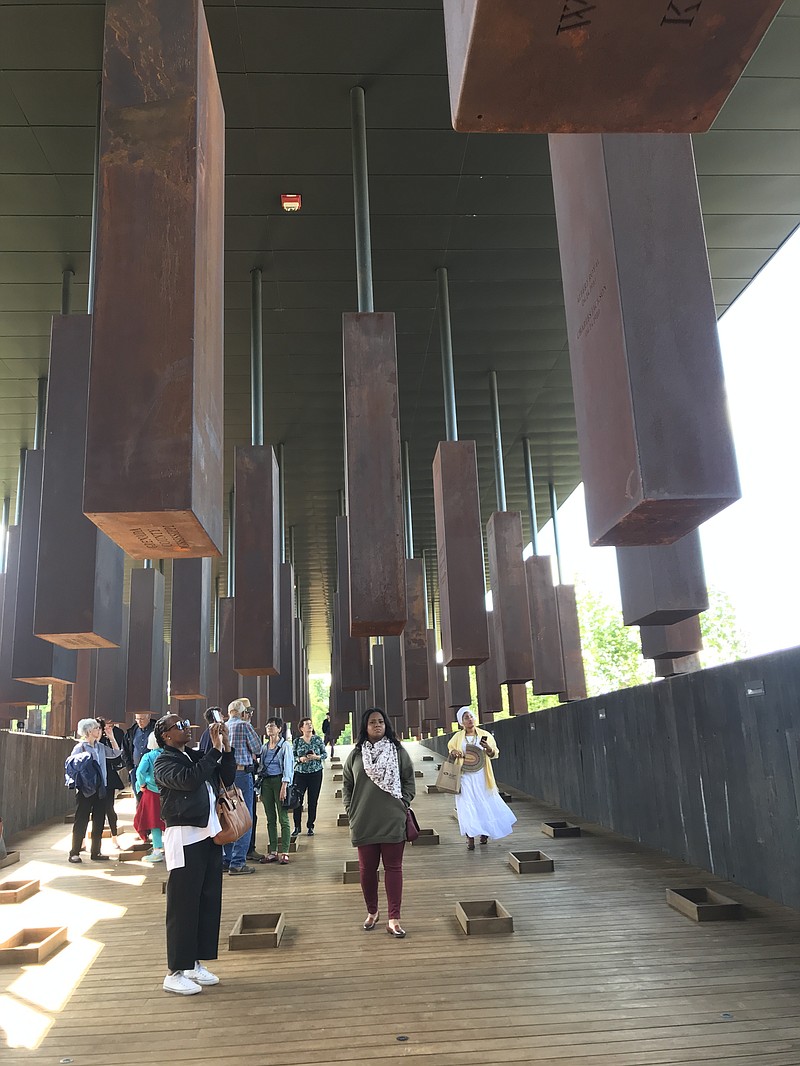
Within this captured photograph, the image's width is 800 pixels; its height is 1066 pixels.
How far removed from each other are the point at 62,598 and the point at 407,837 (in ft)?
11.0

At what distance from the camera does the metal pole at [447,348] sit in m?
10.7

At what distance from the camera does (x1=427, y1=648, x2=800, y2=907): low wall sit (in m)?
6.86

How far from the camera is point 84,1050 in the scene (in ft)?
14.6

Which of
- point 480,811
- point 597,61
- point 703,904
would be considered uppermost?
point 597,61

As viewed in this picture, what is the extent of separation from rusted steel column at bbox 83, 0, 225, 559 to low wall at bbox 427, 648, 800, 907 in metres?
4.86

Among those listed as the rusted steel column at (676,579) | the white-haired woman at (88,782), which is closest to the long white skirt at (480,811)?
the white-haired woman at (88,782)

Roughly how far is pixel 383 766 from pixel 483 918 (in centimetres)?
139

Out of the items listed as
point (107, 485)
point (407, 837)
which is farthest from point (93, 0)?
point (407, 837)

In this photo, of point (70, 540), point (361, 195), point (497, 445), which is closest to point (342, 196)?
point (361, 195)

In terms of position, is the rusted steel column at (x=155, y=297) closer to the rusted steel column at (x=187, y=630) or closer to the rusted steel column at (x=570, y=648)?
the rusted steel column at (x=187, y=630)

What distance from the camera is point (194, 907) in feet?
18.1

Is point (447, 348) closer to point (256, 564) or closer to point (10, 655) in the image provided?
point (256, 564)

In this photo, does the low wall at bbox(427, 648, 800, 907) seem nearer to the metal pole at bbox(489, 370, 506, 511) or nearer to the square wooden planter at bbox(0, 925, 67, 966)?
the metal pole at bbox(489, 370, 506, 511)

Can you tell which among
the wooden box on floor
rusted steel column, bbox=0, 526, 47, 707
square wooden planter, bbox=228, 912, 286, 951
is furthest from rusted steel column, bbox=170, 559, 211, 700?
square wooden planter, bbox=228, 912, 286, 951
